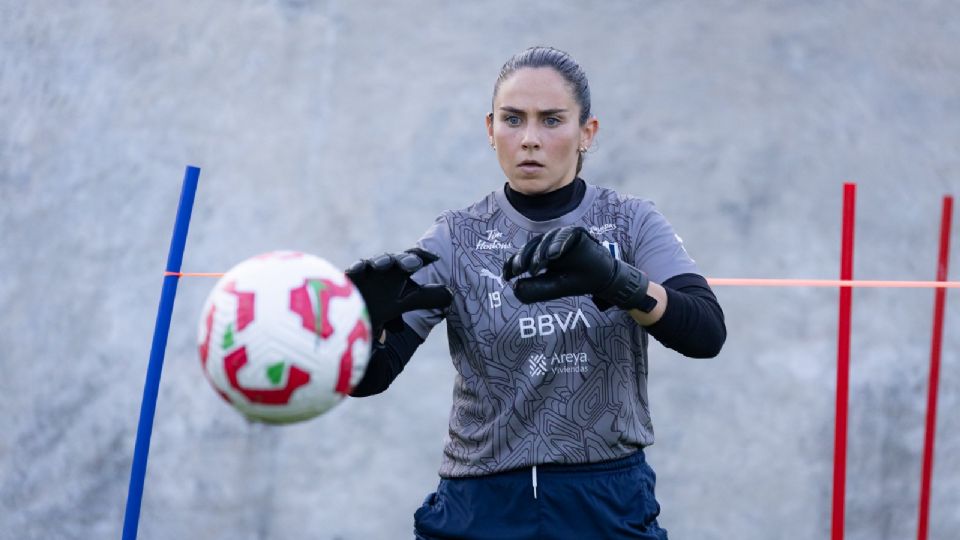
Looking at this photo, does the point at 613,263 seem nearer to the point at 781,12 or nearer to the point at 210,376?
the point at 210,376

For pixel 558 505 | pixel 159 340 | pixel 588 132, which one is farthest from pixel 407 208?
pixel 558 505

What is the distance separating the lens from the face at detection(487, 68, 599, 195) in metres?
2.07

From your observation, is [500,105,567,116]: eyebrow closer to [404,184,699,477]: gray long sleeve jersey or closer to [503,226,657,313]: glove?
[404,184,699,477]: gray long sleeve jersey

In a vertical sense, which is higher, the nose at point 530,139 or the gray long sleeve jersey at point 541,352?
the nose at point 530,139

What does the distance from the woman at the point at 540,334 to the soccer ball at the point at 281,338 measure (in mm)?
226

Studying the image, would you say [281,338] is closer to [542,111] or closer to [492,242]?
[492,242]

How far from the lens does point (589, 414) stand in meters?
1.92

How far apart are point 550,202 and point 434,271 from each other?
26 cm

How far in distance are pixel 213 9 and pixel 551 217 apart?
9.45 ft

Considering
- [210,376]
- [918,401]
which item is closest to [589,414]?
[210,376]

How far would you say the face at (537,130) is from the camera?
2066 mm

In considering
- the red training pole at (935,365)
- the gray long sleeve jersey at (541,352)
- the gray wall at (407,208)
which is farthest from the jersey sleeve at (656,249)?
the gray wall at (407,208)

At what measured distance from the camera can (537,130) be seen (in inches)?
81.1

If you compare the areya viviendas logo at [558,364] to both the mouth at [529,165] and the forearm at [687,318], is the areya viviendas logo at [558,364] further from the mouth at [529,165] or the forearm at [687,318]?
the mouth at [529,165]
